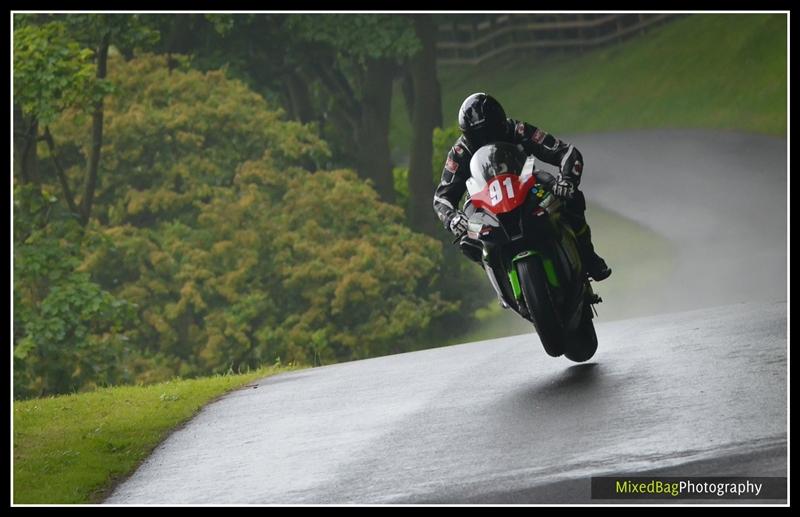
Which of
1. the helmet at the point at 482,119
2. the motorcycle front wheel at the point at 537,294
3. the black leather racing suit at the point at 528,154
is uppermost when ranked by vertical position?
the helmet at the point at 482,119

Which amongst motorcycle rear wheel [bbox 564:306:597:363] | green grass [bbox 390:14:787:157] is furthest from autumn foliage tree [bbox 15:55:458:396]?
motorcycle rear wheel [bbox 564:306:597:363]

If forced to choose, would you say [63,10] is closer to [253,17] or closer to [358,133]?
[253,17]

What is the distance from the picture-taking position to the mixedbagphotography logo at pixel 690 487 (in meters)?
9.81

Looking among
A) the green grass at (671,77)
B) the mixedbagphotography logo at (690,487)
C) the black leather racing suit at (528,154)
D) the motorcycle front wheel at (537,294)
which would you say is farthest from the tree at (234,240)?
the mixedbagphotography logo at (690,487)

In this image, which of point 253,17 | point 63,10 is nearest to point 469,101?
point 63,10

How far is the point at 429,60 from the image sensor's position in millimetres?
29297

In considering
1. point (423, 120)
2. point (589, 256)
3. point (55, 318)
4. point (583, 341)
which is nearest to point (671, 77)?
point (423, 120)

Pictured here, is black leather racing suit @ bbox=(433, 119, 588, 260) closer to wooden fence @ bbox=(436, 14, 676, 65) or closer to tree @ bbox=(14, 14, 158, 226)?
tree @ bbox=(14, 14, 158, 226)

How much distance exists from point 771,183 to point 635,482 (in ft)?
60.2

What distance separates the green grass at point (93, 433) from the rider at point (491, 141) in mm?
3498

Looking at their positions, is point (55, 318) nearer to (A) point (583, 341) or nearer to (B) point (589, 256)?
(A) point (583, 341)

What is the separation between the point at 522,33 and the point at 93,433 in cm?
1755

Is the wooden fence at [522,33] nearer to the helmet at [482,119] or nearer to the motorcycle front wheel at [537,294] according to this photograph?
the helmet at [482,119]
